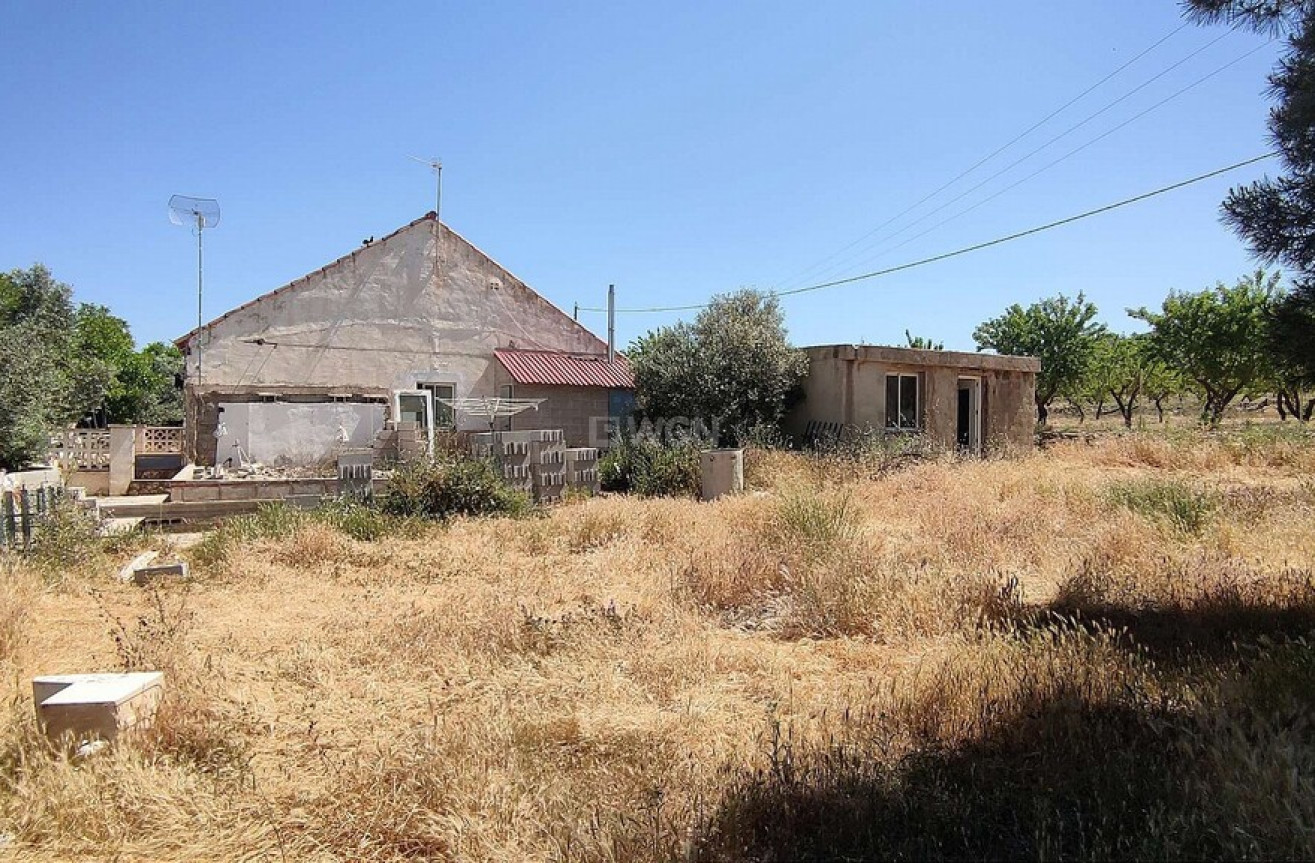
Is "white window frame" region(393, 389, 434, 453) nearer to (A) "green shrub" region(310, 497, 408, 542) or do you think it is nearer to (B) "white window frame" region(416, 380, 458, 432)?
(B) "white window frame" region(416, 380, 458, 432)

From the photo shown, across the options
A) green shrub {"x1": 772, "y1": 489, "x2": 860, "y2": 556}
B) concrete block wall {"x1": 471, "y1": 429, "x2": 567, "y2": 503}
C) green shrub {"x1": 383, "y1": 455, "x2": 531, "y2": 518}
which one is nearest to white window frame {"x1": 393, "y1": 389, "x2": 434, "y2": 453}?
concrete block wall {"x1": 471, "y1": 429, "x2": 567, "y2": 503}

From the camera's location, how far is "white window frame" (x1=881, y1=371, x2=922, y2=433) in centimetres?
1484

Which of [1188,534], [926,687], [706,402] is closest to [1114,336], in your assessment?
[706,402]

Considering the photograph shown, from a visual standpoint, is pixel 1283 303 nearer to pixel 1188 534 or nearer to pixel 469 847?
pixel 1188 534

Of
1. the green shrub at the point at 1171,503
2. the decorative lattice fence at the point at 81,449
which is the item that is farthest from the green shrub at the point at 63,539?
the green shrub at the point at 1171,503

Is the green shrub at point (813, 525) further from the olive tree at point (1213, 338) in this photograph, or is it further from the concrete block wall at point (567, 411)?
the olive tree at point (1213, 338)

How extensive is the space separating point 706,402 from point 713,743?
38.0 feet

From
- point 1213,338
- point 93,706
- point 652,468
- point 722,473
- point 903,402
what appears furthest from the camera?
point 1213,338

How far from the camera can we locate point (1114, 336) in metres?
32.6

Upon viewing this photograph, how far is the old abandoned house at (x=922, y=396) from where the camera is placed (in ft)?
47.2

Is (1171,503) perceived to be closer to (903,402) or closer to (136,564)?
(903,402)

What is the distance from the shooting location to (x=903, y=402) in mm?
15273

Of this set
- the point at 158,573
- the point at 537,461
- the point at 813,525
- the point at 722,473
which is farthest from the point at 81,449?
the point at 813,525

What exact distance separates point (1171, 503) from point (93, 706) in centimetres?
941
